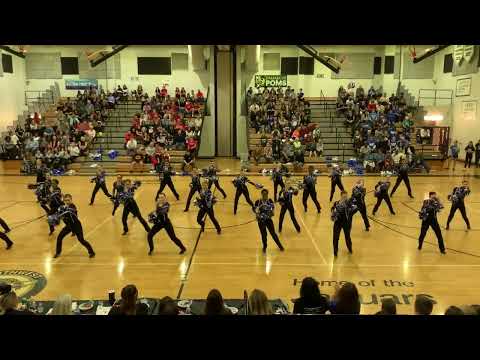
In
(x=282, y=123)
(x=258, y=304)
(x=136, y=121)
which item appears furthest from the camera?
(x=282, y=123)

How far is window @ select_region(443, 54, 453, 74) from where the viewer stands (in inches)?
1280

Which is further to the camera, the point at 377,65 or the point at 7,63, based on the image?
the point at 377,65

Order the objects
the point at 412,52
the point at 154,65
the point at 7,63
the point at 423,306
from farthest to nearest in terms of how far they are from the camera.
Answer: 1. the point at 154,65
2. the point at 7,63
3. the point at 412,52
4. the point at 423,306

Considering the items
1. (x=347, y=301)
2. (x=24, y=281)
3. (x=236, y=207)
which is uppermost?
(x=347, y=301)

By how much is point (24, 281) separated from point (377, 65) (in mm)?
32337

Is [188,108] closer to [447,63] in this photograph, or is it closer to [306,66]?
[306,66]

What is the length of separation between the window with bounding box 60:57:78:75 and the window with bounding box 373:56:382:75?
23.6m

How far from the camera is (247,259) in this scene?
11.5 m

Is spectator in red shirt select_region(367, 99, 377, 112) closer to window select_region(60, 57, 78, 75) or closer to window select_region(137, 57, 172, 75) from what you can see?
window select_region(137, 57, 172, 75)

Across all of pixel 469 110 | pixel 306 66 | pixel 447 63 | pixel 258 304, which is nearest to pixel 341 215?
pixel 258 304

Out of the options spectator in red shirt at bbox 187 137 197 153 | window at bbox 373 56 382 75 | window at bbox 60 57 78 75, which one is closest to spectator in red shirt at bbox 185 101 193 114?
spectator in red shirt at bbox 187 137 197 153

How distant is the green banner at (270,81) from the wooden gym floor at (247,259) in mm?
20346
